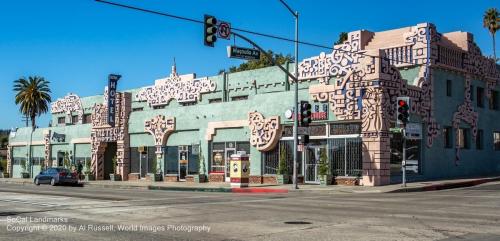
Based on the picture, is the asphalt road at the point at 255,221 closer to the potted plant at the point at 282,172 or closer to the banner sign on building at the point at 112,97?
the potted plant at the point at 282,172

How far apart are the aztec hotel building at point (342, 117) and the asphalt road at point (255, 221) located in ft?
35.7

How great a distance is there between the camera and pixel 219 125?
38.1 meters

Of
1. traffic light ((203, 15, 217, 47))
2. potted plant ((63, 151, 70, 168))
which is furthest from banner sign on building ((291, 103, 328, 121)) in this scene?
potted plant ((63, 151, 70, 168))

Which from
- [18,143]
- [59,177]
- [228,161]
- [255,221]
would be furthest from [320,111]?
[18,143]

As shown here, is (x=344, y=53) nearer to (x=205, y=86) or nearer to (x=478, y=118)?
(x=478, y=118)

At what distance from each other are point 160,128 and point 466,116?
828 inches

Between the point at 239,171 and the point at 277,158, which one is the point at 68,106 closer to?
the point at 277,158

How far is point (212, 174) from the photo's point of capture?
38125 millimetres

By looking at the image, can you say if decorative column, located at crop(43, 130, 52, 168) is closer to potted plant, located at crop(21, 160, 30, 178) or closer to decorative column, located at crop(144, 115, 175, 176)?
potted plant, located at crop(21, 160, 30, 178)

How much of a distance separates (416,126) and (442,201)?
10.7 meters

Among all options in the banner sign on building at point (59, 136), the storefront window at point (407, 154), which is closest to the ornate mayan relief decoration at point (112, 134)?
the banner sign on building at point (59, 136)

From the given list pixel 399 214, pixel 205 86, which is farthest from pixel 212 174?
pixel 399 214

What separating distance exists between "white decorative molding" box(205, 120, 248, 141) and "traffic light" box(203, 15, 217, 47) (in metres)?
14.6

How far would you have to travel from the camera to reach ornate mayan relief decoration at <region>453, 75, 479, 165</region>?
35.2 metres
